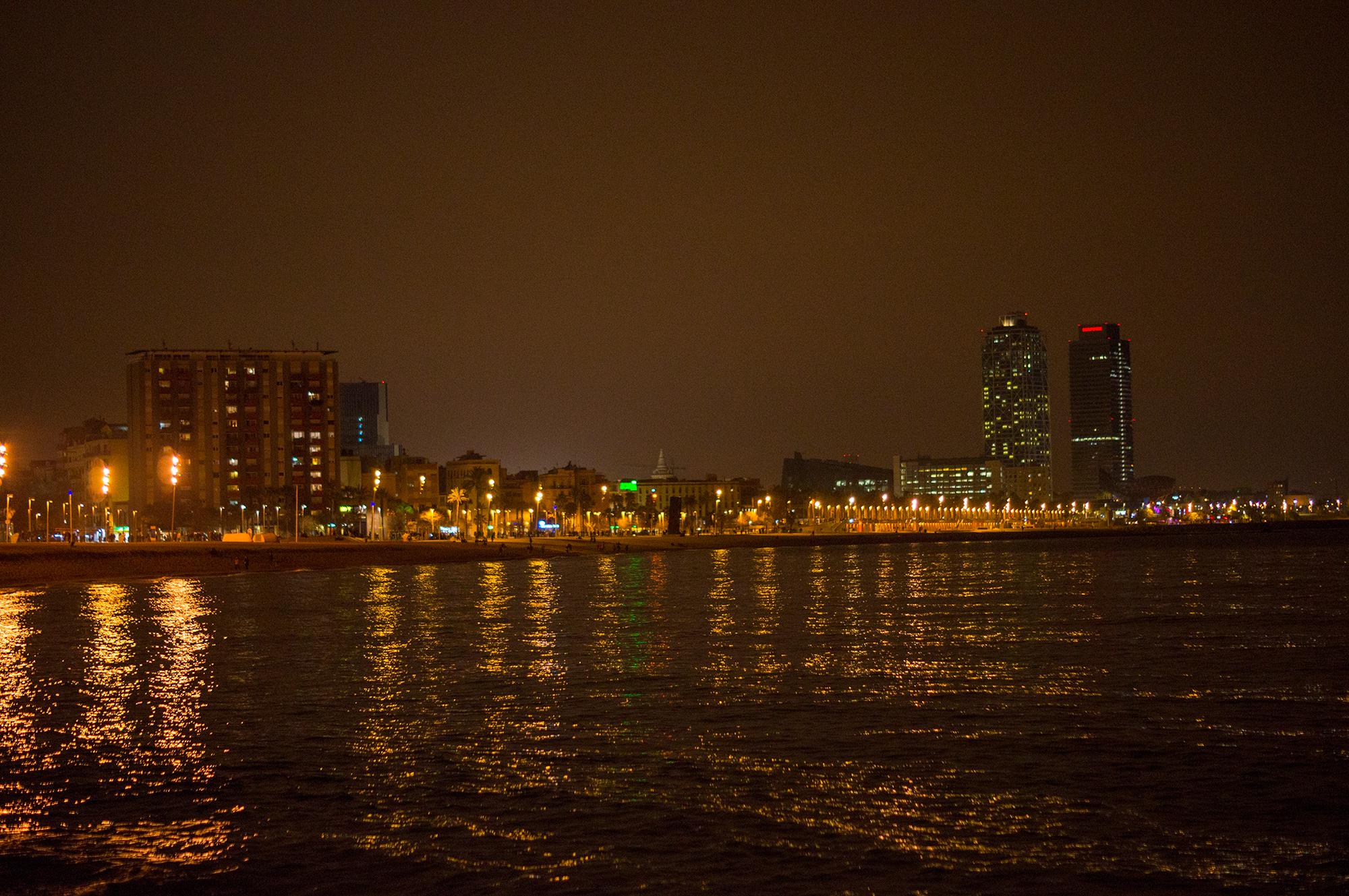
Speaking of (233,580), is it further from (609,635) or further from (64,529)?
(64,529)

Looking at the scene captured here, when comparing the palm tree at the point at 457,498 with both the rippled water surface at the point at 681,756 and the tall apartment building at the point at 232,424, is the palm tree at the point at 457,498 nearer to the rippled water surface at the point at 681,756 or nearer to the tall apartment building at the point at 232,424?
the tall apartment building at the point at 232,424

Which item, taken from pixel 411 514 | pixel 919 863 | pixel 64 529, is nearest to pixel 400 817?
pixel 919 863

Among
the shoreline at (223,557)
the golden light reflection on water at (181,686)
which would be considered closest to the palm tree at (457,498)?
the shoreline at (223,557)

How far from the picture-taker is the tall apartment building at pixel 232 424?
18712 cm

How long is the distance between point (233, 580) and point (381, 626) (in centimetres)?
3142

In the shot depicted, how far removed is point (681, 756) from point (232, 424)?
184829mm

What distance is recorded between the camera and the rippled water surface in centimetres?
1230

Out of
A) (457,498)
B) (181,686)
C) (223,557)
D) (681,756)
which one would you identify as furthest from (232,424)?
(681,756)

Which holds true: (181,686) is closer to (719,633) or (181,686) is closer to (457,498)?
(719,633)

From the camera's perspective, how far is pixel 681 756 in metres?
17.1

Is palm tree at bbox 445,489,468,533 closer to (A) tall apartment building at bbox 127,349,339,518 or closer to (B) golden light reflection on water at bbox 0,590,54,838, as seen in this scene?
(A) tall apartment building at bbox 127,349,339,518

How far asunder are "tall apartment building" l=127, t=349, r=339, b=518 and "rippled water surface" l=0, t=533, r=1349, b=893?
15729cm

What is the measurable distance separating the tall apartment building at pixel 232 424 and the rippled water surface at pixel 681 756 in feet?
516

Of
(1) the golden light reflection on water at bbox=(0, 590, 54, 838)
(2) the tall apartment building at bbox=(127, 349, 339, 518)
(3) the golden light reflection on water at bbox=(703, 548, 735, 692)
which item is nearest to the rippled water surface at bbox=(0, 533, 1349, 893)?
(1) the golden light reflection on water at bbox=(0, 590, 54, 838)
